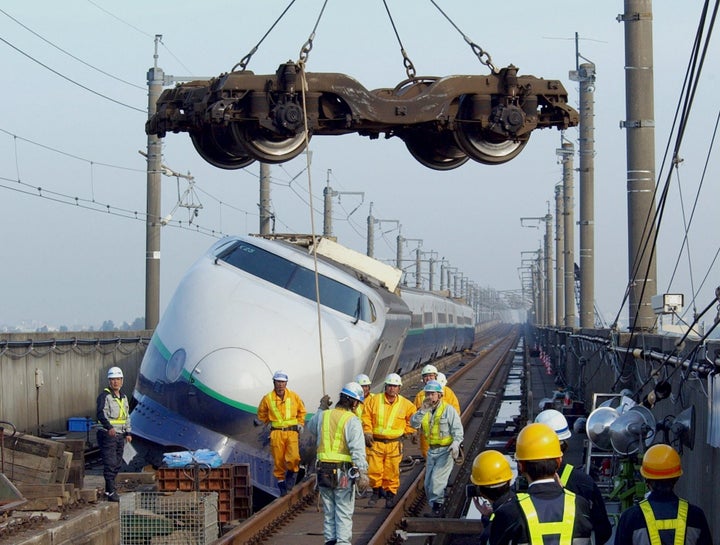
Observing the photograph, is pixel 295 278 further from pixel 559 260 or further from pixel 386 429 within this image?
pixel 559 260

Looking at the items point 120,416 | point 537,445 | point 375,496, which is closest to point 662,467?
point 537,445

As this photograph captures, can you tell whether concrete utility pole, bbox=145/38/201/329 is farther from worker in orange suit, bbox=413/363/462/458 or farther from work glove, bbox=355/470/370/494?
work glove, bbox=355/470/370/494

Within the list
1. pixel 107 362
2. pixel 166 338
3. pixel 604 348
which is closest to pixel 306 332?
pixel 166 338

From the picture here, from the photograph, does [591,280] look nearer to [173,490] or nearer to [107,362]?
[107,362]

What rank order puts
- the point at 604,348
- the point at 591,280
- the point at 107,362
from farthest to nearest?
1. the point at 591,280
2. the point at 107,362
3. the point at 604,348

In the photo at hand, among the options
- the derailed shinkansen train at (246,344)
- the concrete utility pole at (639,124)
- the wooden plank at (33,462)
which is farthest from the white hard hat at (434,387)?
the wooden plank at (33,462)

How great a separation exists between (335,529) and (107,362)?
633 inches

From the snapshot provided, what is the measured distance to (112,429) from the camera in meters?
14.0

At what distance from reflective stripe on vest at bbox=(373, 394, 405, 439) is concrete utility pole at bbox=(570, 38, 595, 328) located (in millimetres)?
14776

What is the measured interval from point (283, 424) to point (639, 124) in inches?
226

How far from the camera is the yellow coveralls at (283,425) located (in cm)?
1345

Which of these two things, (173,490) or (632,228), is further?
(632,228)

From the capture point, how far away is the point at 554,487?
533 cm

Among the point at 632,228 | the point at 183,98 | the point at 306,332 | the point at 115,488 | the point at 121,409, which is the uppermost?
the point at 183,98
